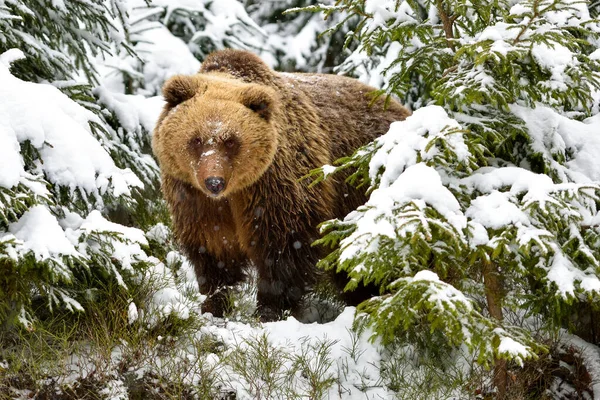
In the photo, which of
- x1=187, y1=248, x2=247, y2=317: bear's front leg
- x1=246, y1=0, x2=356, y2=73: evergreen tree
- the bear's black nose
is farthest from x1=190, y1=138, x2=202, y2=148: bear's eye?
x1=246, y1=0, x2=356, y2=73: evergreen tree

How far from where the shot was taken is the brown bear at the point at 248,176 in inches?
190

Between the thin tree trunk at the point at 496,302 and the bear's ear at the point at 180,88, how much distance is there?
8.08ft

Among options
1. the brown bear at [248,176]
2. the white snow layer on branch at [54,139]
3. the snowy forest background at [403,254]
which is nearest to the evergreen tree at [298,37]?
the brown bear at [248,176]

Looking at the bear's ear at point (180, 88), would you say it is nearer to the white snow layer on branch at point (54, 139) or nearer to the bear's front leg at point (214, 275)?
the white snow layer on branch at point (54, 139)

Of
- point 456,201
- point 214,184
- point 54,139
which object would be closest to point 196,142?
point 214,184

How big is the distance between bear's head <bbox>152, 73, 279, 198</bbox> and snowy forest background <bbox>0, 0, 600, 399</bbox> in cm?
47

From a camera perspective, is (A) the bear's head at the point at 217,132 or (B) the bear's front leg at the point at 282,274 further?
(B) the bear's front leg at the point at 282,274

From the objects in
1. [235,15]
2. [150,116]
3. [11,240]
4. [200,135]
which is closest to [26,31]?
[150,116]

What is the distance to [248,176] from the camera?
4.92m

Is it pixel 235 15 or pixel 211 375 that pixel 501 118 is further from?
pixel 235 15

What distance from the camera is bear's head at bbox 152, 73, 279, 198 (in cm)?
472

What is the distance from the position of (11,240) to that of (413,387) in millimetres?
2321

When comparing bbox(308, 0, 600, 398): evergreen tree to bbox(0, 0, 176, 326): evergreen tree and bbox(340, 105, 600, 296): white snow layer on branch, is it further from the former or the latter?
bbox(0, 0, 176, 326): evergreen tree

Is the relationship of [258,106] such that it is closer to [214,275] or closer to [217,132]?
[217,132]
